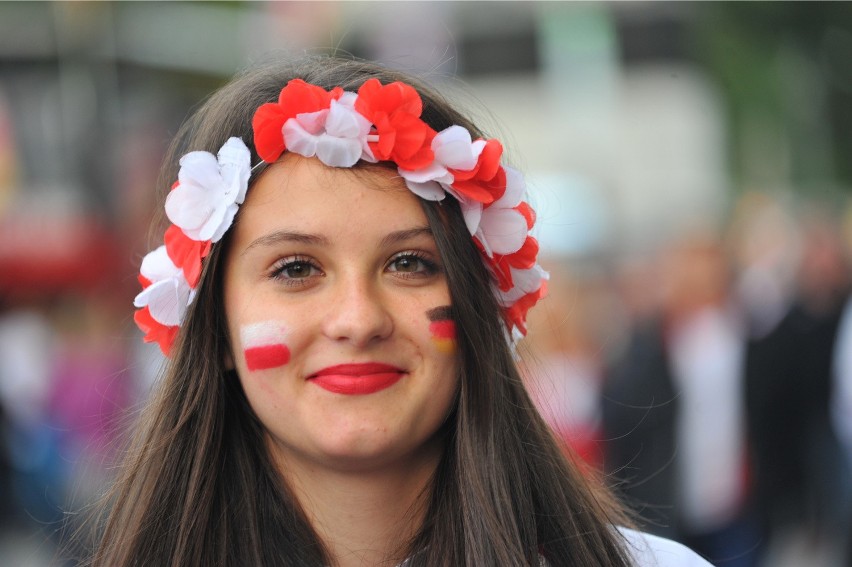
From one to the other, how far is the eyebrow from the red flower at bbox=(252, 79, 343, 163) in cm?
18

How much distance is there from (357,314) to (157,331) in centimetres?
64

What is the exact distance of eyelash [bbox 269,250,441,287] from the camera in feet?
8.54

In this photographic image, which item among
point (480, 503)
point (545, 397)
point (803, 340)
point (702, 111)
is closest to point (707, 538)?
point (803, 340)

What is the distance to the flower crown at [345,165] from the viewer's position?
2652 mm

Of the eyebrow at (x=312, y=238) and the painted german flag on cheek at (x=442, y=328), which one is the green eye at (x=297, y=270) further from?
the painted german flag on cheek at (x=442, y=328)

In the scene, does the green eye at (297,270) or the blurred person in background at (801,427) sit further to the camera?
the blurred person in background at (801,427)

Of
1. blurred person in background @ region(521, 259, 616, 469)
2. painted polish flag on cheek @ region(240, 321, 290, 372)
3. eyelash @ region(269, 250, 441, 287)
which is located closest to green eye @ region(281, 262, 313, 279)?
eyelash @ region(269, 250, 441, 287)

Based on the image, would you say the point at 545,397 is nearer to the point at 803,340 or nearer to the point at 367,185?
the point at 367,185

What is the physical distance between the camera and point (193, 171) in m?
2.76

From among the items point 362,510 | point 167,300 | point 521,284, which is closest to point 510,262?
point 521,284

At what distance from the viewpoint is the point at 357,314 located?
98.8 inches

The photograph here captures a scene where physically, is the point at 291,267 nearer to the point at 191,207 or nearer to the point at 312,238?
the point at 312,238

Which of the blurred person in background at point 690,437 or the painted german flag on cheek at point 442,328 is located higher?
the painted german flag on cheek at point 442,328

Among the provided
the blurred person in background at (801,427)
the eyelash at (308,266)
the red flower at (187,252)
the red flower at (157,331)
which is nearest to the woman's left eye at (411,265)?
the eyelash at (308,266)
